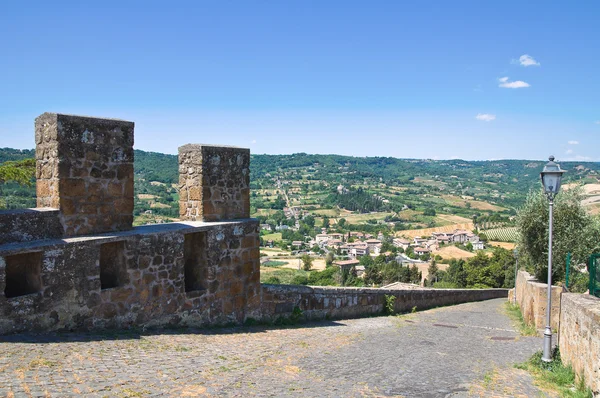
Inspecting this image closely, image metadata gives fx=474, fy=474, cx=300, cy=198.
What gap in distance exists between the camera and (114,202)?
723 cm

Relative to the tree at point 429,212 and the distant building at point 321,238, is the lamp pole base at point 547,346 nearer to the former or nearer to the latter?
the distant building at point 321,238

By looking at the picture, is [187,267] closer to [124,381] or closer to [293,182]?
[124,381]

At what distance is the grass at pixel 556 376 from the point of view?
6.22 meters

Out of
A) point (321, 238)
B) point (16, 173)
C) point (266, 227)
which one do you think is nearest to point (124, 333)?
point (16, 173)

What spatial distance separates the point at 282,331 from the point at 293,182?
560 ft

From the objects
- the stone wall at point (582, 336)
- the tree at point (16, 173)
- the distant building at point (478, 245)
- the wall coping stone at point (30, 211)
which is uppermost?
the tree at point (16, 173)

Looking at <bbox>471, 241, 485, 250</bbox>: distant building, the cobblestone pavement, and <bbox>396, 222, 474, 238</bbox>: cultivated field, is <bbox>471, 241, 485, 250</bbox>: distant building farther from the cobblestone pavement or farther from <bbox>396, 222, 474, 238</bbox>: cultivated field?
the cobblestone pavement

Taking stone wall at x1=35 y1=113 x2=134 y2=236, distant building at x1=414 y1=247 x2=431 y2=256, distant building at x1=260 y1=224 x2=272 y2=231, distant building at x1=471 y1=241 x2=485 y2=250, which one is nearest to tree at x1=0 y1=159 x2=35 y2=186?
stone wall at x1=35 y1=113 x2=134 y2=236

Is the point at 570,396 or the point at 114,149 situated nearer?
the point at 570,396

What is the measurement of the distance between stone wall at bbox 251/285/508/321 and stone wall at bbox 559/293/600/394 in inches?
183

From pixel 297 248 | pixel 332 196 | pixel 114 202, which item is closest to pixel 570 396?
pixel 114 202

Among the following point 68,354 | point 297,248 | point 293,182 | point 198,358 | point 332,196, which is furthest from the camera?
point 293,182

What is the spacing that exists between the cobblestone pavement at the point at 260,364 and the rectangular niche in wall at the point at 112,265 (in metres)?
0.85

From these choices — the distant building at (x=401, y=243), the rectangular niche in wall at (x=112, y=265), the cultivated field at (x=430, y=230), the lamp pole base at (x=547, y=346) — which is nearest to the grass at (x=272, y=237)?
the distant building at (x=401, y=243)
